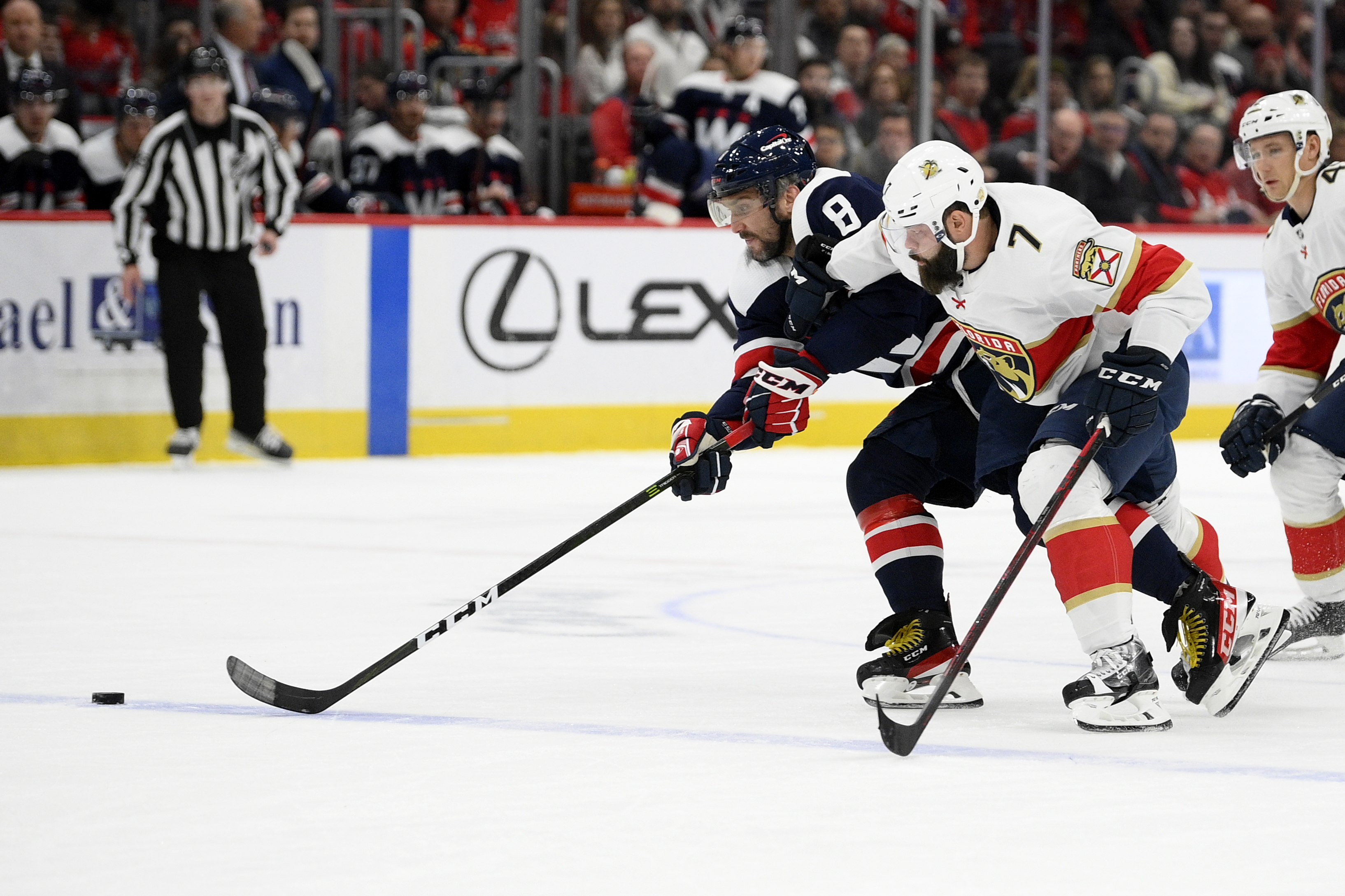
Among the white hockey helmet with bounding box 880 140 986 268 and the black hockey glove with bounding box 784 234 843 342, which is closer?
the white hockey helmet with bounding box 880 140 986 268

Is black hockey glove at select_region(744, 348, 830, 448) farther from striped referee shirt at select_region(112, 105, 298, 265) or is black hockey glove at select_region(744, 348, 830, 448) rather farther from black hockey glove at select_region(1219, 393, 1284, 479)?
striped referee shirt at select_region(112, 105, 298, 265)

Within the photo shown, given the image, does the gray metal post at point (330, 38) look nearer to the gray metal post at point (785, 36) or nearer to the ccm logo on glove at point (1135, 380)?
the gray metal post at point (785, 36)

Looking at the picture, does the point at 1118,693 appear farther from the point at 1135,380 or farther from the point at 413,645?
the point at 413,645

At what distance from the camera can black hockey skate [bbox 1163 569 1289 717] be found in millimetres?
3234

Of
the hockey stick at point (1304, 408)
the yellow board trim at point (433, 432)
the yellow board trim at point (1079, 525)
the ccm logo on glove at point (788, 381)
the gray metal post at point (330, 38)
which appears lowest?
the yellow board trim at point (433, 432)

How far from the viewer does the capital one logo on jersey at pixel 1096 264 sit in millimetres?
3078

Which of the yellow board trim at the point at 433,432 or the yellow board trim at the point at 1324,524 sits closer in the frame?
the yellow board trim at the point at 1324,524

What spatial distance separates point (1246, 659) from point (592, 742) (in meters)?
1.22

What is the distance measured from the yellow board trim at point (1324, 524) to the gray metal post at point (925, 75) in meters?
5.33

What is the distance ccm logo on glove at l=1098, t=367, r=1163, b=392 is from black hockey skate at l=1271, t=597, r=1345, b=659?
110 centimetres

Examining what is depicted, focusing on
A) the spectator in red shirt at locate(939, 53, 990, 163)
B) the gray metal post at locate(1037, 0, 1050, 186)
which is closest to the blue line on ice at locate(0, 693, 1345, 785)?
the gray metal post at locate(1037, 0, 1050, 186)

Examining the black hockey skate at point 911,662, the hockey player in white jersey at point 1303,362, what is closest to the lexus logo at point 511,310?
the hockey player in white jersey at point 1303,362

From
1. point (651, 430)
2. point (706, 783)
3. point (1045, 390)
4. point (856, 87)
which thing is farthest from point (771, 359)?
point (856, 87)

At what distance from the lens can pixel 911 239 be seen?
305 centimetres
